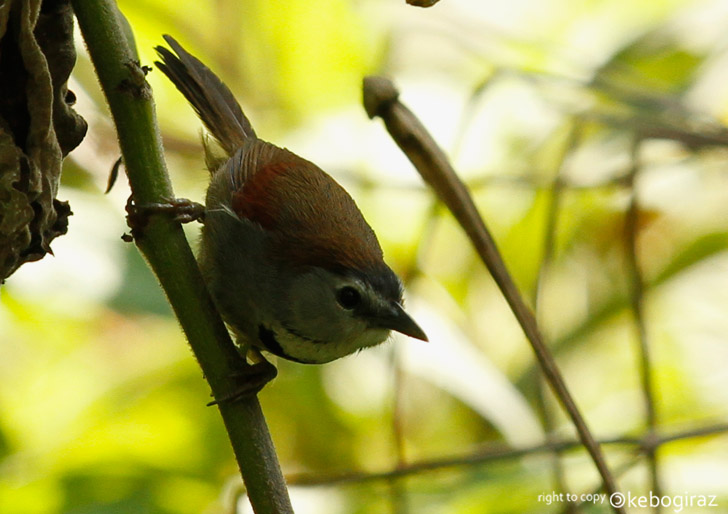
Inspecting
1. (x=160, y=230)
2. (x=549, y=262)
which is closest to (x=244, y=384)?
(x=160, y=230)

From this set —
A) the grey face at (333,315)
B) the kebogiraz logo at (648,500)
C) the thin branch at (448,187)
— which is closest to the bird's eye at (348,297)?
the grey face at (333,315)

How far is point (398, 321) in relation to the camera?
2.72m

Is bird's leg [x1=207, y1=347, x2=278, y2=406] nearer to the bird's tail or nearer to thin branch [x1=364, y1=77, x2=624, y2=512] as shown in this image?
thin branch [x1=364, y1=77, x2=624, y2=512]


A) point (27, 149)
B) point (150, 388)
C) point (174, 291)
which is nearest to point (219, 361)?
point (174, 291)

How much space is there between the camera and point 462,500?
3.22 metres

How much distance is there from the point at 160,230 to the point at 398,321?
985 mm

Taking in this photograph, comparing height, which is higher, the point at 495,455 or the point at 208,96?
the point at 208,96

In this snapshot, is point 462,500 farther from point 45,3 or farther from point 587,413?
point 45,3

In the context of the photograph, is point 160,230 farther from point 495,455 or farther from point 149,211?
point 495,455

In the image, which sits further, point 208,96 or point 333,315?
point 208,96

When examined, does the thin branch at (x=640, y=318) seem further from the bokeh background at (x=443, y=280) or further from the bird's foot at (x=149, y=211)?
the bird's foot at (x=149, y=211)

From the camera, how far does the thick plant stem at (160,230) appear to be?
1.82 m

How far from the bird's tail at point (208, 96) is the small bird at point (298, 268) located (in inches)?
16.3

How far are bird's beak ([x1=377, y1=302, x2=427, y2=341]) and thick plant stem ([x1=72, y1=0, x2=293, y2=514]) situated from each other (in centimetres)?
87
